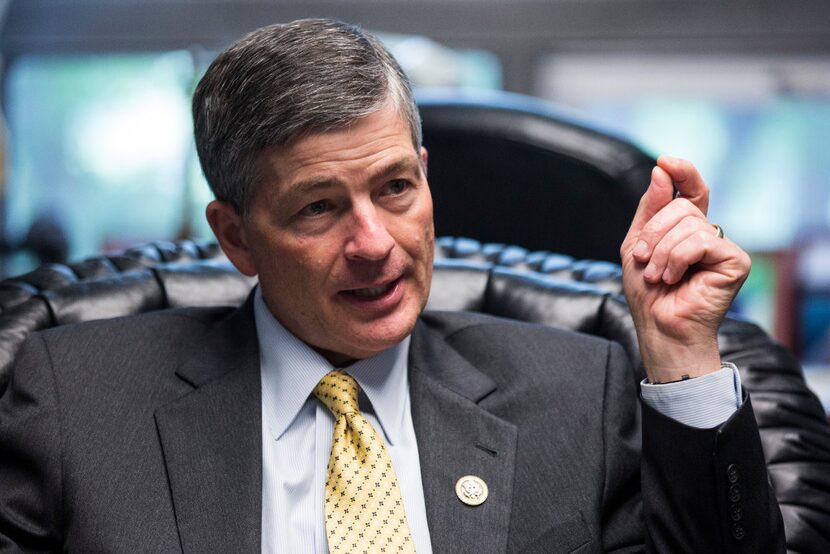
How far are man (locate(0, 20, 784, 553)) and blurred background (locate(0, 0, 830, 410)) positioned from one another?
2964 millimetres

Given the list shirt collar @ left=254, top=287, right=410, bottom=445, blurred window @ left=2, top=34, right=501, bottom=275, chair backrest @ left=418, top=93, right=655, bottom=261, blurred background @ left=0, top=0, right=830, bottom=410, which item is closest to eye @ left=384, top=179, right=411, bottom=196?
shirt collar @ left=254, top=287, right=410, bottom=445

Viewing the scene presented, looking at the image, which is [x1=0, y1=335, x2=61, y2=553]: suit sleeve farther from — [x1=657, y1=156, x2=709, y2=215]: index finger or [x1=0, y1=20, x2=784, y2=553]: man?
[x1=657, y1=156, x2=709, y2=215]: index finger

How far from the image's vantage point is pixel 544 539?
1520mm

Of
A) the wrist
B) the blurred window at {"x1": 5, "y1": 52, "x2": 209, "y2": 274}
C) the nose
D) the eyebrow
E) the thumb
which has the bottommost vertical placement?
the blurred window at {"x1": 5, "y1": 52, "x2": 209, "y2": 274}

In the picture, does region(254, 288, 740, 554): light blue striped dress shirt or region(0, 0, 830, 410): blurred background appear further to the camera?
region(0, 0, 830, 410): blurred background

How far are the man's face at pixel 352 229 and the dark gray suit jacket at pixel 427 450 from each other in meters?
0.16

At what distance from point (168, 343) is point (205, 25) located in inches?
128

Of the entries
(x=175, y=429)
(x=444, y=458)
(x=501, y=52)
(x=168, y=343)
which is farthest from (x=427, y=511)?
(x=501, y=52)

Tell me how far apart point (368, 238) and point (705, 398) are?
49 cm

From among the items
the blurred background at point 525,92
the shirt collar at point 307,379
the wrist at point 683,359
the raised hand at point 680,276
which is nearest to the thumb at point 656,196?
the raised hand at point 680,276

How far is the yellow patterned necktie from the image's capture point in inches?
58.3

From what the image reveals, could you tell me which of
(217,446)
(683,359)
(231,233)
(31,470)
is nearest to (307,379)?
(217,446)

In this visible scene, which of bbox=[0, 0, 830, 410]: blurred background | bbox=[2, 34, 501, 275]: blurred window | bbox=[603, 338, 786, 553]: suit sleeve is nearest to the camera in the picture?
bbox=[603, 338, 786, 553]: suit sleeve

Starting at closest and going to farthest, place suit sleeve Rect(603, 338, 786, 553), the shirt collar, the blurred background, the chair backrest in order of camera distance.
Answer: suit sleeve Rect(603, 338, 786, 553) → the shirt collar → the chair backrest → the blurred background
